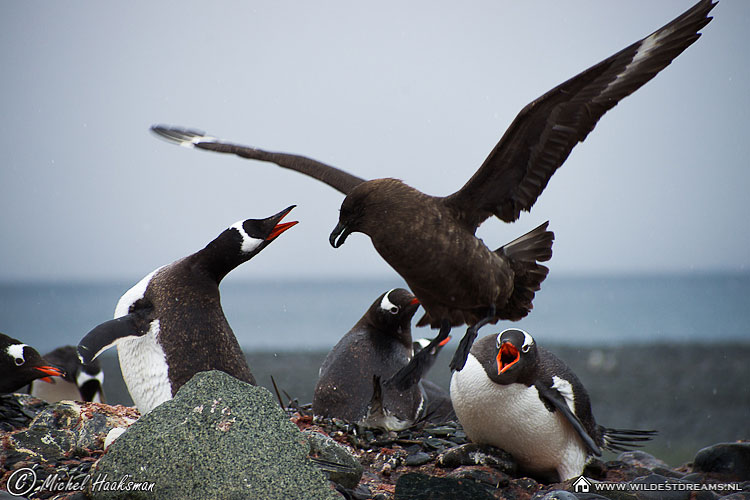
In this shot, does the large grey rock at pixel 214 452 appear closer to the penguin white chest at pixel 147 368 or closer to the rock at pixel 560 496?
the penguin white chest at pixel 147 368

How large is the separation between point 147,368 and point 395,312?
2.20 m

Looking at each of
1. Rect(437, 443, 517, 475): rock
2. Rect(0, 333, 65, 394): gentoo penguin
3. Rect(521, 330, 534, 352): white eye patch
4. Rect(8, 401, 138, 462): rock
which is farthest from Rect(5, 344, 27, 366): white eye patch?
Rect(521, 330, 534, 352): white eye patch

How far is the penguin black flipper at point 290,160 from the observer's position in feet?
18.0

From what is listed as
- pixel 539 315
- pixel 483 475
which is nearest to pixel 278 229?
pixel 483 475

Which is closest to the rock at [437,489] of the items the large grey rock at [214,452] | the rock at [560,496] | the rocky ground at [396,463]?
the rocky ground at [396,463]

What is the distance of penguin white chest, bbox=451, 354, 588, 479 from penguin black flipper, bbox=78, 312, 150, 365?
2.29 meters

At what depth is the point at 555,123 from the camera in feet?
14.1

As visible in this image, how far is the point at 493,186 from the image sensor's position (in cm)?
455

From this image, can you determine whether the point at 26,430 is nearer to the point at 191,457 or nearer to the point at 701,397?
the point at 191,457

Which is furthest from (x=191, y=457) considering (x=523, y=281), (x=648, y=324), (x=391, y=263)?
(x=648, y=324)

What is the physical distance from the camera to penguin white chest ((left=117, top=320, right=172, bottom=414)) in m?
4.16

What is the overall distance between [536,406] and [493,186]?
160cm

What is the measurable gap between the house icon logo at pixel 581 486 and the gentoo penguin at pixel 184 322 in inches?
85.4

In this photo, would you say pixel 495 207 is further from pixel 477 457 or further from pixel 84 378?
pixel 84 378
